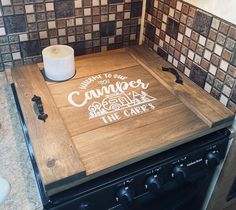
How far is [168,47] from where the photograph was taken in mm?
1088

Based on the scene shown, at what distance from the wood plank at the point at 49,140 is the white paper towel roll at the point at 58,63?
0.16ft

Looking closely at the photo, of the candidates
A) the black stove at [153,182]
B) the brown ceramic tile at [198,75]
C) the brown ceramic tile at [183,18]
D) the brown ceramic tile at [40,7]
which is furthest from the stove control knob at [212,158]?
the brown ceramic tile at [40,7]

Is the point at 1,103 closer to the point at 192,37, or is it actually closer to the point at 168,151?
the point at 168,151

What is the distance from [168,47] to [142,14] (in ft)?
0.64

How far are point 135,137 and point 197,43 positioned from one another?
403 millimetres

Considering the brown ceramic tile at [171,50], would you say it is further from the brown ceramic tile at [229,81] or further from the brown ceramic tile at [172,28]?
the brown ceramic tile at [229,81]

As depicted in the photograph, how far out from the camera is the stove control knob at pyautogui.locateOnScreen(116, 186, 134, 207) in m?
0.72

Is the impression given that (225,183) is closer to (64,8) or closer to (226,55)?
(226,55)

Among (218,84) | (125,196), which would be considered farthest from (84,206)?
(218,84)

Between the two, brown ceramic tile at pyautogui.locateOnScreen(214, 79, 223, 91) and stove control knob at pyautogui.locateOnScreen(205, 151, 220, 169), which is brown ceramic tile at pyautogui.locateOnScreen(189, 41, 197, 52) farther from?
stove control knob at pyautogui.locateOnScreen(205, 151, 220, 169)

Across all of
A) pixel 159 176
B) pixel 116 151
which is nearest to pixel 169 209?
pixel 159 176

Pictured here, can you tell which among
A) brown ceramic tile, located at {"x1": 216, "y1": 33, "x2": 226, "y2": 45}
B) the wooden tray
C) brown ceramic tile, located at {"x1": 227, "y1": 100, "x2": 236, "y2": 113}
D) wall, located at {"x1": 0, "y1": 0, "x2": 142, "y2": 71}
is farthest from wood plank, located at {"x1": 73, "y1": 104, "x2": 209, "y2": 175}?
wall, located at {"x1": 0, "y1": 0, "x2": 142, "y2": 71}

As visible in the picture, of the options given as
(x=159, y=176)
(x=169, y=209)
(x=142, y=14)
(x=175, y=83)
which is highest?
(x=142, y=14)

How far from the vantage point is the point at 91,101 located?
89cm
